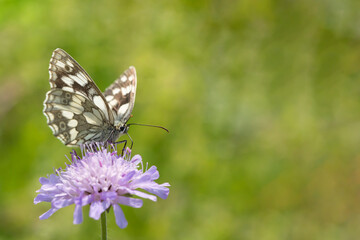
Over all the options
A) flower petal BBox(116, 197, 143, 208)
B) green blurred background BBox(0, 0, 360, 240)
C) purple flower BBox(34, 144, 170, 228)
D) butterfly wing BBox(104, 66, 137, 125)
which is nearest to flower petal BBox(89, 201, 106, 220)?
purple flower BBox(34, 144, 170, 228)

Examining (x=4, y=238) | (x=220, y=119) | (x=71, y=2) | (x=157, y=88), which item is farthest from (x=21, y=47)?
(x=220, y=119)

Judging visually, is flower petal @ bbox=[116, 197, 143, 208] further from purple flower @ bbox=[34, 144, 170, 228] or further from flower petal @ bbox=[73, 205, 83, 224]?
flower petal @ bbox=[73, 205, 83, 224]

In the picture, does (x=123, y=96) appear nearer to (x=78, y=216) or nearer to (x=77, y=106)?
(x=77, y=106)

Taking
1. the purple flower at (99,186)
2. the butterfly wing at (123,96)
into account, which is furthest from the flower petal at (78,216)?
the butterfly wing at (123,96)

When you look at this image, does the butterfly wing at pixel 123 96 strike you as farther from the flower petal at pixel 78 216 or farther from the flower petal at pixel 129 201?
the flower petal at pixel 78 216

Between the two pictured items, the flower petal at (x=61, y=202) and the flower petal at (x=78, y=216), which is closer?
the flower petal at (x=78, y=216)
